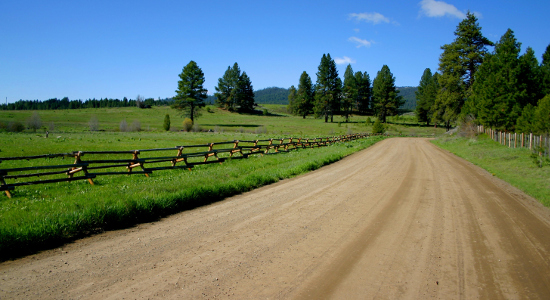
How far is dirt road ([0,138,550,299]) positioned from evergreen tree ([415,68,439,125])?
77495 mm

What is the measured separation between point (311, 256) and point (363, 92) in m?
104

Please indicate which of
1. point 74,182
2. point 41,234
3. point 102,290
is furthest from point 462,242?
point 74,182

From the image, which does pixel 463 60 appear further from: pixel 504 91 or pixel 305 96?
pixel 305 96

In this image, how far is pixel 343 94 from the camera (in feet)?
289

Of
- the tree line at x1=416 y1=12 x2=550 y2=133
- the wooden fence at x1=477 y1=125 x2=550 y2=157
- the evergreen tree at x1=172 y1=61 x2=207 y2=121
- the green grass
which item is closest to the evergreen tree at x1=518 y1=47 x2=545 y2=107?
the tree line at x1=416 y1=12 x2=550 y2=133

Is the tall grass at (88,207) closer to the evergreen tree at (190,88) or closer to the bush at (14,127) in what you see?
the bush at (14,127)

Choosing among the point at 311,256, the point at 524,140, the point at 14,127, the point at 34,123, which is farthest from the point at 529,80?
the point at 34,123

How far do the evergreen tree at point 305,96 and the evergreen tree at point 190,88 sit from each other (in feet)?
110

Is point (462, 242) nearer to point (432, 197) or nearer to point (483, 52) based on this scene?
point (432, 197)

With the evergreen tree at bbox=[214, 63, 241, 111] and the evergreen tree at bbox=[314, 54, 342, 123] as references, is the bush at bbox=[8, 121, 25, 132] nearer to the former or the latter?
the evergreen tree at bbox=[214, 63, 241, 111]

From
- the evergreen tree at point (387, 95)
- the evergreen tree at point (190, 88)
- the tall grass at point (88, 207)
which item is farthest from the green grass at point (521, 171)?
the evergreen tree at point (387, 95)

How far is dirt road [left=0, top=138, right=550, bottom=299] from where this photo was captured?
4.01 metres

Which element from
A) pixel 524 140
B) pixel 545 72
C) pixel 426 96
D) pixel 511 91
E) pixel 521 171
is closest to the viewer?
pixel 521 171

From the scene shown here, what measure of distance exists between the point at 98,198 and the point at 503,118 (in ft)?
114
